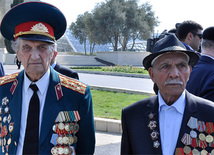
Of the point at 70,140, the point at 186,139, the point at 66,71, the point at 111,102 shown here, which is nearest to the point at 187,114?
the point at 186,139

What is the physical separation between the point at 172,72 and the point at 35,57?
107cm

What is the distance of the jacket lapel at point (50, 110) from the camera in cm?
208

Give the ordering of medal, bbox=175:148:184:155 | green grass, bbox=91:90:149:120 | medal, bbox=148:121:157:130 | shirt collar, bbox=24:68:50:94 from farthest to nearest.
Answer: green grass, bbox=91:90:149:120, shirt collar, bbox=24:68:50:94, medal, bbox=148:121:157:130, medal, bbox=175:148:184:155

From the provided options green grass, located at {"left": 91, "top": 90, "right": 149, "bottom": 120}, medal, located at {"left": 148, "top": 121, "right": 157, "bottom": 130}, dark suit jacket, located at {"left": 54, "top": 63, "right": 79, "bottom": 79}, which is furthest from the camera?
green grass, located at {"left": 91, "top": 90, "right": 149, "bottom": 120}

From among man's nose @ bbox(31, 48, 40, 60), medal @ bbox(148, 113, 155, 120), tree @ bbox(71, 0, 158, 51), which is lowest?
medal @ bbox(148, 113, 155, 120)

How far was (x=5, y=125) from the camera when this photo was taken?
2.24m

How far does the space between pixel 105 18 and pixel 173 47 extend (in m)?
40.8

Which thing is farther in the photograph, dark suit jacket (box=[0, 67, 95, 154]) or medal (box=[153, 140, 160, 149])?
dark suit jacket (box=[0, 67, 95, 154])

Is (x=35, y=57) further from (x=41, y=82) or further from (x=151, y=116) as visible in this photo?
(x=151, y=116)

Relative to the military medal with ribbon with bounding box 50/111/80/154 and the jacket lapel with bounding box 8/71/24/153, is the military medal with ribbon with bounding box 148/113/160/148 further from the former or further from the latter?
the jacket lapel with bounding box 8/71/24/153

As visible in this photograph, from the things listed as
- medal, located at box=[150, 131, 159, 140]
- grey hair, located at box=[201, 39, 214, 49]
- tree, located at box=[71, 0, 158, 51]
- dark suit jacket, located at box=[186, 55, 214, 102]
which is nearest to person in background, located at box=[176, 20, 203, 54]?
grey hair, located at box=[201, 39, 214, 49]

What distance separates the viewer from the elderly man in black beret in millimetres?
3146

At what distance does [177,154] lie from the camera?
6.11 ft

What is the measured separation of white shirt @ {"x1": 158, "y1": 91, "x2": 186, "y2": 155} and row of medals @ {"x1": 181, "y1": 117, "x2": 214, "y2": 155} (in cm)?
8
